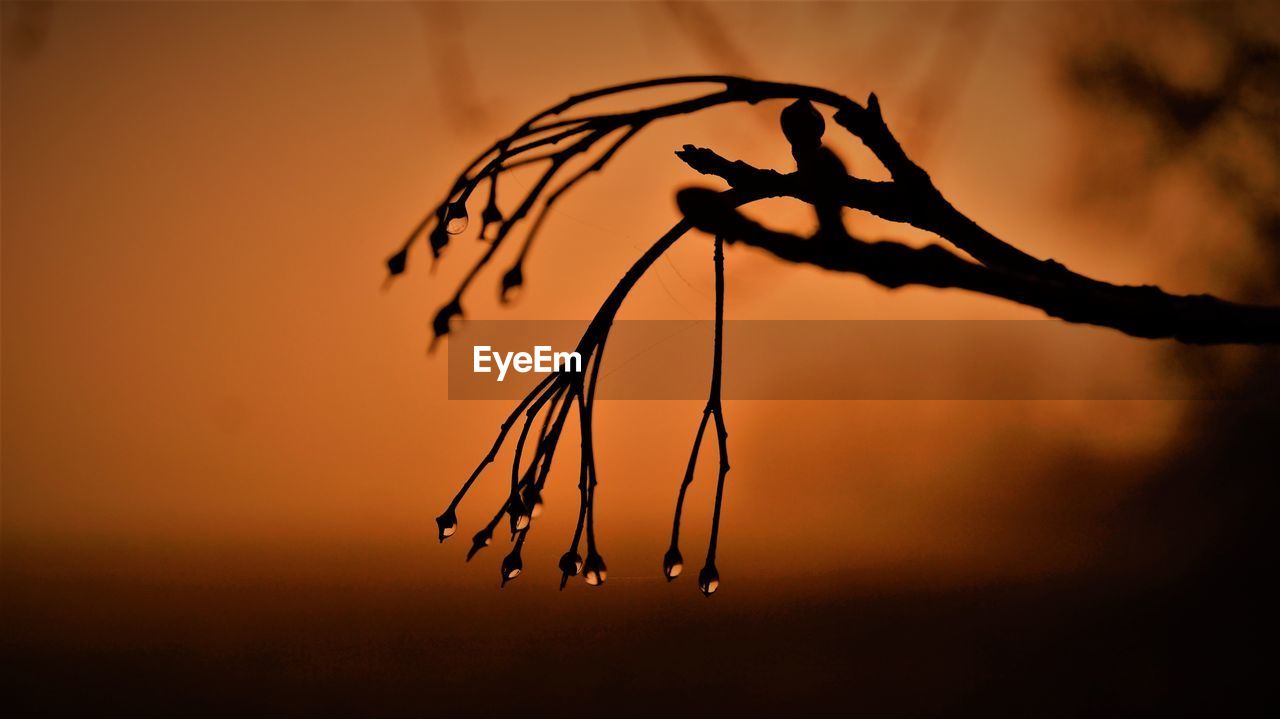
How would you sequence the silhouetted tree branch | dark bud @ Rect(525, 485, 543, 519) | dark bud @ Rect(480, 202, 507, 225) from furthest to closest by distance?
dark bud @ Rect(480, 202, 507, 225) < dark bud @ Rect(525, 485, 543, 519) < the silhouetted tree branch

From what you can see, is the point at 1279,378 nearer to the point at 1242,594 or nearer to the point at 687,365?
the point at 1242,594

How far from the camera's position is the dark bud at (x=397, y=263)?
60 centimetres

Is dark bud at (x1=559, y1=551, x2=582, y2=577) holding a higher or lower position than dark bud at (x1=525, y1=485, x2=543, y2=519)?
lower

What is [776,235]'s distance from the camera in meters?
0.43

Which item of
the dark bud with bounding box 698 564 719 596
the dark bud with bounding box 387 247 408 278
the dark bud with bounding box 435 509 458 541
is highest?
the dark bud with bounding box 387 247 408 278

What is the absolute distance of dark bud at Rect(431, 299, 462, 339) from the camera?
57 cm

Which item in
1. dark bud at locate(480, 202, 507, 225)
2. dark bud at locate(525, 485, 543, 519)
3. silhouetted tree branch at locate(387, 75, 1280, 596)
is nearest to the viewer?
silhouetted tree branch at locate(387, 75, 1280, 596)

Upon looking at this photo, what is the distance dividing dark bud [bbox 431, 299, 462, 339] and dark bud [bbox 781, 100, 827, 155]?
0.24m

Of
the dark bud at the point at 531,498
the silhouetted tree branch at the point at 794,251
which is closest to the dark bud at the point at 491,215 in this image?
the silhouetted tree branch at the point at 794,251

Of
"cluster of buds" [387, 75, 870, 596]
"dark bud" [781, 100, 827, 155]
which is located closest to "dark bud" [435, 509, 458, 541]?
"cluster of buds" [387, 75, 870, 596]

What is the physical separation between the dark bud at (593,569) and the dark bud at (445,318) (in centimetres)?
19

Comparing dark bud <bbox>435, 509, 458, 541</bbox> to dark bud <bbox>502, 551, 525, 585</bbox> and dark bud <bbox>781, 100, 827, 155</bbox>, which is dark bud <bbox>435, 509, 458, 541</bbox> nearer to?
dark bud <bbox>502, 551, 525, 585</bbox>

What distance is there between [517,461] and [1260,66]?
2165mm

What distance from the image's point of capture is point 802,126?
1.69 feet
